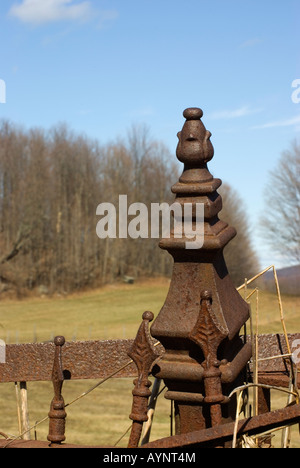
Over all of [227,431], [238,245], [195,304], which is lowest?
[227,431]

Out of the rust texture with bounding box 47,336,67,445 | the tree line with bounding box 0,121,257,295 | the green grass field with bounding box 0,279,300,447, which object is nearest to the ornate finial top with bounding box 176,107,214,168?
the rust texture with bounding box 47,336,67,445

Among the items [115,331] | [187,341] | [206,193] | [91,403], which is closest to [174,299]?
[187,341]

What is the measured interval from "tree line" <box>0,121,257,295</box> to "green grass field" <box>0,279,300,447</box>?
2793 mm

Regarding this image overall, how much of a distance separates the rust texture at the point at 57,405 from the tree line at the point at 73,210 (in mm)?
44502

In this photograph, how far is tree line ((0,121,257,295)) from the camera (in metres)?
50.2

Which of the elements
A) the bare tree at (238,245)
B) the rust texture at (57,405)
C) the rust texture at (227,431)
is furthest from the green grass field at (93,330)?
the bare tree at (238,245)

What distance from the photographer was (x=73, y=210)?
5419 centimetres

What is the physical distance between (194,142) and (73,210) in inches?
2063

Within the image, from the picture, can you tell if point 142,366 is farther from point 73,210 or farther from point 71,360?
point 73,210

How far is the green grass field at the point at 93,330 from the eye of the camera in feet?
35.0

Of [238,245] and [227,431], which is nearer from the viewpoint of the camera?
[227,431]

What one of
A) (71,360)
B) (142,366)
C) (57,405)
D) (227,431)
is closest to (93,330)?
(71,360)

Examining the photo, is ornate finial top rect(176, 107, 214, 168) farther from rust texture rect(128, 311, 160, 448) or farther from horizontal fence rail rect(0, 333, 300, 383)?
horizontal fence rail rect(0, 333, 300, 383)
